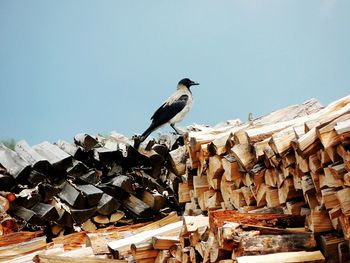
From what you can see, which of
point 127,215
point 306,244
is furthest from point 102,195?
point 306,244

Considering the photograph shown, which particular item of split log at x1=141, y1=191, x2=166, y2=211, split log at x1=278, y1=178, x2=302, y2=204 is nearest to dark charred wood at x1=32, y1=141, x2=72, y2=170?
split log at x1=141, y1=191, x2=166, y2=211

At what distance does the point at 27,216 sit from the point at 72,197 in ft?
1.72

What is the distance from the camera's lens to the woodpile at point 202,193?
286 cm

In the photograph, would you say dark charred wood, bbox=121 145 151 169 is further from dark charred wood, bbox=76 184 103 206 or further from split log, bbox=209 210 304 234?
split log, bbox=209 210 304 234

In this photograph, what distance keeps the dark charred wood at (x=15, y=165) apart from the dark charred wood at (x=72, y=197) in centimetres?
46

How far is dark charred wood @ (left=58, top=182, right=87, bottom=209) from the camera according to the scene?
6286 millimetres

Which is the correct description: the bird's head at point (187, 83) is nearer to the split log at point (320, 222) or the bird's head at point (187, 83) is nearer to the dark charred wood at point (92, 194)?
the dark charred wood at point (92, 194)

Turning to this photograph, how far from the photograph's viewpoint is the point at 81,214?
628 centimetres

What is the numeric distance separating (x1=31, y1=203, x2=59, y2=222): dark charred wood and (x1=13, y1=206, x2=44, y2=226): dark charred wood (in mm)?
59

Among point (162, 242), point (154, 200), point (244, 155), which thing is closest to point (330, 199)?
point (244, 155)

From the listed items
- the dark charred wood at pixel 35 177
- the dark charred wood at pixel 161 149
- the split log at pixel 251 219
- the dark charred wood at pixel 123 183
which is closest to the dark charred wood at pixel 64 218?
the dark charred wood at pixel 35 177

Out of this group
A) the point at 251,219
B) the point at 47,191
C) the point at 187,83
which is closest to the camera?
the point at 251,219

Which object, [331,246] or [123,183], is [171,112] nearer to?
[123,183]

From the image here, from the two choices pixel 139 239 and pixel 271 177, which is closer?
pixel 271 177
